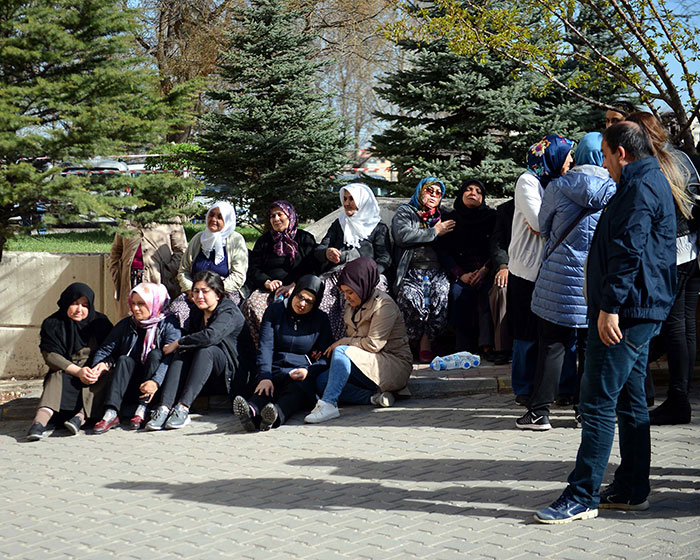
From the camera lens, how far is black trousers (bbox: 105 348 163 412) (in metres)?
7.41

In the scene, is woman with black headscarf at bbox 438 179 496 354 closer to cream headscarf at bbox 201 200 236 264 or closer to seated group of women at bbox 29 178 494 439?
seated group of women at bbox 29 178 494 439

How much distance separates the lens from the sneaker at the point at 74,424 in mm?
7160

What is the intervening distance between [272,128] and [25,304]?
7.31 m

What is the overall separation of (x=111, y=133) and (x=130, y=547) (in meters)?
4.99

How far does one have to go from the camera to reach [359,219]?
8.87m

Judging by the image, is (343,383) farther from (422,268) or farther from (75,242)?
(75,242)

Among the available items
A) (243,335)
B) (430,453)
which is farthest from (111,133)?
(430,453)

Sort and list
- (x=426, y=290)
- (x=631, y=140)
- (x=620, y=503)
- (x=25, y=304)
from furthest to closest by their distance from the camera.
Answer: (x=25, y=304) → (x=426, y=290) → (x=620, y=503) → (x=631, y=140)

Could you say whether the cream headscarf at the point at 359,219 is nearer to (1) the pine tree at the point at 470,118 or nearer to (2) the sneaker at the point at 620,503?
(1) the pine tree at the point at 470,118

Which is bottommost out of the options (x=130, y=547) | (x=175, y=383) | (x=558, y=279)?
(x=130, y=547)

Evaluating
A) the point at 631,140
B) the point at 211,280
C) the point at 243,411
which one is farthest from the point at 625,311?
the point at 211,280

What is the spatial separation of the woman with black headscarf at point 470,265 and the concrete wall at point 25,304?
156 inches

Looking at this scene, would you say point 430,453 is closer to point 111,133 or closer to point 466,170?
point 111,133

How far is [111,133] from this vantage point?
8.51m
